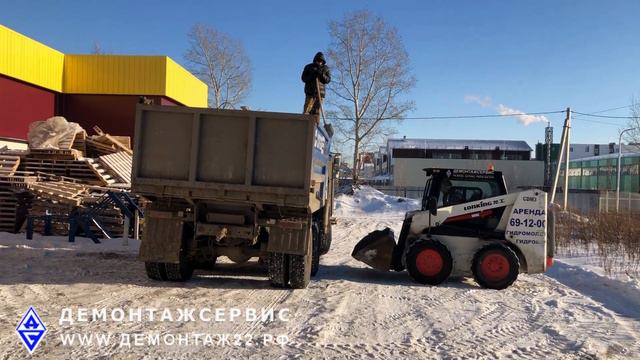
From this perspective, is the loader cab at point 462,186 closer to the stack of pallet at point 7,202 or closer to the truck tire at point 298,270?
the truck tire at point 298,270

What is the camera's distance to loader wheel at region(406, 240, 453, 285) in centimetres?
866

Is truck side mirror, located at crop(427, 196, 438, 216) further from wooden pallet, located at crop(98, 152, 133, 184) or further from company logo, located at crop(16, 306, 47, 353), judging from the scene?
wooden pallet, located at crop(98, 152, 133, 184)

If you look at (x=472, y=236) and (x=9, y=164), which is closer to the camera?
(x=472, y=236)

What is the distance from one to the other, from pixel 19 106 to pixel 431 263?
19.5 m

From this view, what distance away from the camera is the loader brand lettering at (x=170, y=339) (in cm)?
504

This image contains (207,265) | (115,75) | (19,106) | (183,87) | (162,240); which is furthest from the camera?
(183,87)

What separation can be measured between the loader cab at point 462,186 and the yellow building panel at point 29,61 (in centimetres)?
1811

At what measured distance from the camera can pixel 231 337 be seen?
538 centimetres

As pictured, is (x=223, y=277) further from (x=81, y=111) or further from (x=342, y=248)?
(x=81, y=111)

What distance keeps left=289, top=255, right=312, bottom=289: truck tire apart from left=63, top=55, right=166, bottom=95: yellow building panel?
1924 cm

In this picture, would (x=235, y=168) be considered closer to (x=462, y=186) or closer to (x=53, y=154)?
(x=462, y=186)

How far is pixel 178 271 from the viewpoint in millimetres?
8195

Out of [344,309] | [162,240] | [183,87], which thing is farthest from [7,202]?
[183,87]

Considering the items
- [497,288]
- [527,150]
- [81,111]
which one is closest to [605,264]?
[497,288]
